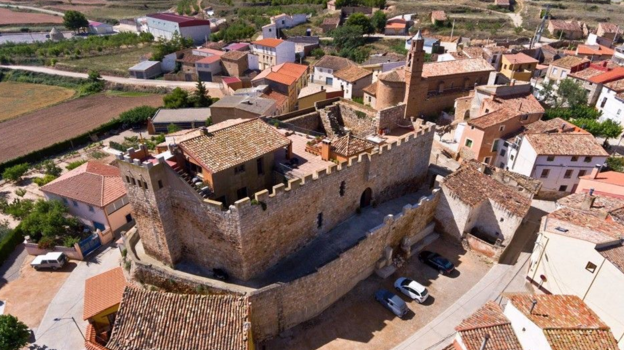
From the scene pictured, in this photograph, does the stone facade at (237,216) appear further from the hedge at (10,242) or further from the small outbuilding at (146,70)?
the small outbuilding at (146,70)

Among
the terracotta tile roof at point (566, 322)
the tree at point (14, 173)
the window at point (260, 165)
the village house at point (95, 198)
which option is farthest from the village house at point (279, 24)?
the terracotta tile roof at point (566, 322)

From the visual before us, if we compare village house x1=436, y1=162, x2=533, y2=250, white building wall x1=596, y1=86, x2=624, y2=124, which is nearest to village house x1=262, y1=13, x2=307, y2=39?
white building wall x1=596, y1=86, x2=624, y2=124

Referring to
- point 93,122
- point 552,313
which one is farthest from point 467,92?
point 93,122

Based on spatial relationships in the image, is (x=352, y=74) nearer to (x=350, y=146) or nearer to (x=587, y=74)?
(x=350, y=146)

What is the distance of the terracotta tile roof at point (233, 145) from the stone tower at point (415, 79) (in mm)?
21772

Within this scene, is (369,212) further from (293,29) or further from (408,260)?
(293,29)

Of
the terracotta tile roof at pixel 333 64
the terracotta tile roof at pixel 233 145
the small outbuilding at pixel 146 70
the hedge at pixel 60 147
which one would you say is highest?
the terracotta tile roof at pixel 233 145

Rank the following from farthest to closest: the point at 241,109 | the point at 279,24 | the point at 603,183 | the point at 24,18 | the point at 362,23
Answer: the point at 24,18
the point at 279,24
the point at 362,23
the point at 241,109
the point at 603,183

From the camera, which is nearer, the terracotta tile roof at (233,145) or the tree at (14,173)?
the terracotta tile roof at (233,145)

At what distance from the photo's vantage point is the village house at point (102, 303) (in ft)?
73.5

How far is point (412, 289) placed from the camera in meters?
25.0

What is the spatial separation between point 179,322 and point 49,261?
16210 millimetres

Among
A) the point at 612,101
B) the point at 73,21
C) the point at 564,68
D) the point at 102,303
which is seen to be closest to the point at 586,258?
the point at 102,303

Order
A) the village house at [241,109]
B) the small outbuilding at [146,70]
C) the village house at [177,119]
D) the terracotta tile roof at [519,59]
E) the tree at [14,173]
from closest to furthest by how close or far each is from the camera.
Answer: the village house at [241,109]
the tree at [14,173]
the village house at [177,119]
the terracotta tile roof at [519,59]
the small outbuilding at [146,70]
